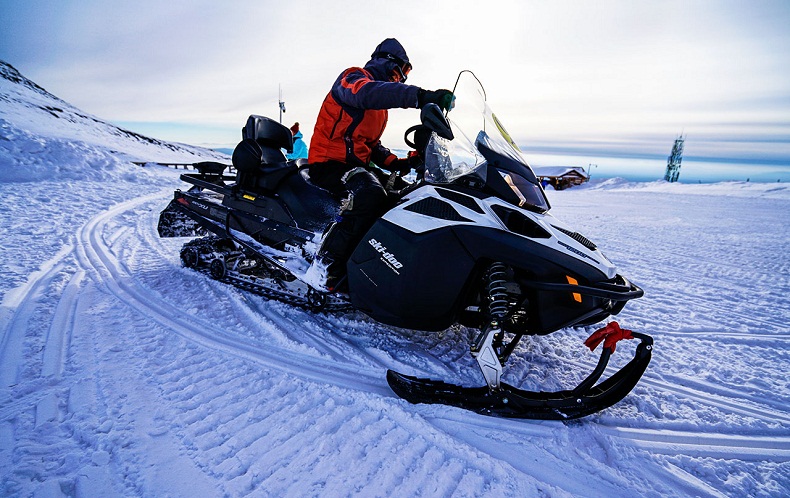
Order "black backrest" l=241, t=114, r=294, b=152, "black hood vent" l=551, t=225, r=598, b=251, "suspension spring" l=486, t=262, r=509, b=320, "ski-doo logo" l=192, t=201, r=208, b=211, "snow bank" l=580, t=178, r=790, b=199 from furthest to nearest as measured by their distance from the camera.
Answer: "snow bank" l=580, t=178, r=790, b=199
"ski-doo logo" l=192, t=201, r=208, b=211
"black backrest" l=241, t=114, r=294, b=152
"black hood vent" l=551, t=225, r=598, b=251
"suspension spring" l=486, t=262, r=509, b=320

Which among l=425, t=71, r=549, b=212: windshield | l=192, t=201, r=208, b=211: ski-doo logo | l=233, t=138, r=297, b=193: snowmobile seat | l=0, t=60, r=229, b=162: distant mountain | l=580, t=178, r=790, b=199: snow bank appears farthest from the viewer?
l=0, t=60, r=229, b=162: distant mountain

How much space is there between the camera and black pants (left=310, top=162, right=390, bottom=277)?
2.54 m

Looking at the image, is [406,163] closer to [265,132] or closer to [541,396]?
[265,132]

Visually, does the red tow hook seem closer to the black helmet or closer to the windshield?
the windshield

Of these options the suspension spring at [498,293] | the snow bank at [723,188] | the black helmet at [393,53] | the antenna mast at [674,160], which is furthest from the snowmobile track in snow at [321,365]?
the antenna mast at [674,160]

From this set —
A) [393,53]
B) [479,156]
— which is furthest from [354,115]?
[479,156]

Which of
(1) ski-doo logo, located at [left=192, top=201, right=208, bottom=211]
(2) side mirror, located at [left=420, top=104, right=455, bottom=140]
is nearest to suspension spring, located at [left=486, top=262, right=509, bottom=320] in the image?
(2) side mirror, located at [left=420, top=104, right=455, bottom=140]

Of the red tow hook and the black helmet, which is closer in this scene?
the red tow hook

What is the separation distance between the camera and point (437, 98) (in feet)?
7.39

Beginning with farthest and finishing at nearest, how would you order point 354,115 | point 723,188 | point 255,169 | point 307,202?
point 723,188
point 255,169
point 307,202
point 354,115

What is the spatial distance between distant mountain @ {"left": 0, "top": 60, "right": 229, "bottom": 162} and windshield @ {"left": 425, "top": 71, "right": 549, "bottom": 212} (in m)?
24.2

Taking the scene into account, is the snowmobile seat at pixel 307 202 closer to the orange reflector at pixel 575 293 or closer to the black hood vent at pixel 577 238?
the black hood vent at pixel 577 238

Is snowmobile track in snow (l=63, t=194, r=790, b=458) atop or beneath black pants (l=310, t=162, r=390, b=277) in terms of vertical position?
beneath

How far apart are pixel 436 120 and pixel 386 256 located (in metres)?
0.80
